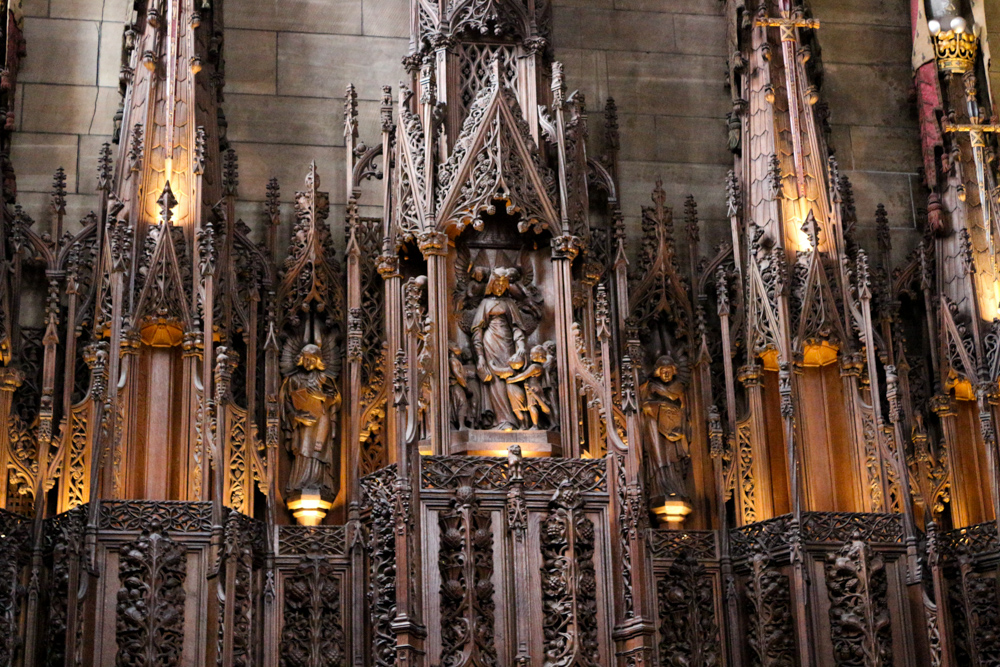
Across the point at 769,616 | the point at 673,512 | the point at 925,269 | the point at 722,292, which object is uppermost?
the point at 925,269

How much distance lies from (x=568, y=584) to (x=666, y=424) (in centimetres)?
255

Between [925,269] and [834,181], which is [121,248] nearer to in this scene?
[834,181]

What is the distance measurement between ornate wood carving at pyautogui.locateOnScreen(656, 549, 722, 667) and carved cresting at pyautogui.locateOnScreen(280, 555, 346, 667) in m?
2.95

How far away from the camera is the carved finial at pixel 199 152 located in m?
15.3

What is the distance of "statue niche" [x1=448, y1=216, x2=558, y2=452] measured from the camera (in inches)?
594

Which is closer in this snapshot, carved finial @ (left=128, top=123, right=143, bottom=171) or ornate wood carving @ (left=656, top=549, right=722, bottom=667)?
ornate wood carving @ (left=656, top=549, right=722, bottom=667)

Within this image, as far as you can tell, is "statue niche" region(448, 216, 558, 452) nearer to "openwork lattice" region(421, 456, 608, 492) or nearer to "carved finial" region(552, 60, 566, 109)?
"openwork lattice" region(421, 456, 608, 492)

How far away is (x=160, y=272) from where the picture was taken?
48.8ft

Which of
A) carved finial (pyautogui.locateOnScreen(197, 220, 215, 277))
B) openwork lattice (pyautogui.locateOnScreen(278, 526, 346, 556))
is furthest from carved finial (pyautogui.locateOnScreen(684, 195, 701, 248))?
carved finial (pyautogui.locateOnScreen(197, 220, 215, 277))

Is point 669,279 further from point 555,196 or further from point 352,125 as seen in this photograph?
point 352,125

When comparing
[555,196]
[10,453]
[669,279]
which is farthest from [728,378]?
[10,453]

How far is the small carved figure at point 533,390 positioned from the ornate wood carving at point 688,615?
1.91 m

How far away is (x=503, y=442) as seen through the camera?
14.9m

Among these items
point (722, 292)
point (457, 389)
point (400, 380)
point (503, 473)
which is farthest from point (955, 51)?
point (400, 380)
